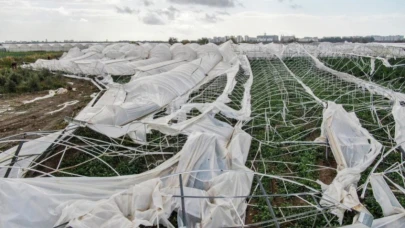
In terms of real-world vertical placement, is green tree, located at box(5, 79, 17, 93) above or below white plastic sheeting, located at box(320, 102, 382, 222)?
below

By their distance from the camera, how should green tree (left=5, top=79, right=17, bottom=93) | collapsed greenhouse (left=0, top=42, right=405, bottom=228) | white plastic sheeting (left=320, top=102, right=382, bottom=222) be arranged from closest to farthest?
collapsed greenhouse (left=0, top=42, right=405, bottom=228) → white plastic sheeting (left=320, top=102, right=382, bottom=222) → green tree (left=5, top=79, right=17, bottom=93)

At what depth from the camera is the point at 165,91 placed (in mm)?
11781

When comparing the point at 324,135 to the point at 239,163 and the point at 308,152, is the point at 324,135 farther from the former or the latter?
the point at 239,163

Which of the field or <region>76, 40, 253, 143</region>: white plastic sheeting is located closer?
<region>76, 40, 253, 143</region>: white plastic sheeting

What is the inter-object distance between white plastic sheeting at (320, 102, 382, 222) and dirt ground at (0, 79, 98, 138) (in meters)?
7.60

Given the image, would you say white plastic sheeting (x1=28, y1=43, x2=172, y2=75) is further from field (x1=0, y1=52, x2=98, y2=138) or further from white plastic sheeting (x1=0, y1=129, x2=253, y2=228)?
white plastic sheeting (x1=0, y1=129, x2=253, y2=228)

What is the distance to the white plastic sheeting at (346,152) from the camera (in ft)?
15.5


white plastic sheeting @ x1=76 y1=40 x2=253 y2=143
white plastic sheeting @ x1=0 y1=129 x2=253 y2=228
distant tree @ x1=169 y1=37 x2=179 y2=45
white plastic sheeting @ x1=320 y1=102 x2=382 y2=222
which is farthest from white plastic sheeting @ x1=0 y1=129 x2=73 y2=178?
distant tree @ x1=169 y1=37 x2=179 y2=45

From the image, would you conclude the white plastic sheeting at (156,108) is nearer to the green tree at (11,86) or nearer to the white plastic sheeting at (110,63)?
the white plastic sheeting at (110,63)

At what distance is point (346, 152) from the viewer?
6.52 metres

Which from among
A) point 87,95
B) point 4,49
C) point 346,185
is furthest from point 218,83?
point 4,49

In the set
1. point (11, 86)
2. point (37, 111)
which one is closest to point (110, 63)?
point (11, 86)

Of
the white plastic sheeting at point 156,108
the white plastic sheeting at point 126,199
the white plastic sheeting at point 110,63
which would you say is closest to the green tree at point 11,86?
the white plastic sheeting at point 110,63

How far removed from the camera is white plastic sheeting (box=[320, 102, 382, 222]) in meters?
4.74
